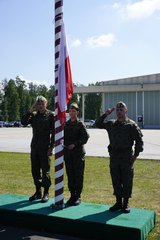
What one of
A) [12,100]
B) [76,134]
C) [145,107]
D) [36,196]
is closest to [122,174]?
[76,134]

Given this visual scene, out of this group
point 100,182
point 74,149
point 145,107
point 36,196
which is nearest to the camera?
point 74,149

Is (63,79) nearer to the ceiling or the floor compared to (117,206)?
nearer to the ceiling

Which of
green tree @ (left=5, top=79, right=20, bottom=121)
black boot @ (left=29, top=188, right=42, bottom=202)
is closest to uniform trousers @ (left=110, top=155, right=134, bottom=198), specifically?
black boot @ (left=29, top=188, right=42, bottom=202)

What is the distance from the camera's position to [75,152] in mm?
7227

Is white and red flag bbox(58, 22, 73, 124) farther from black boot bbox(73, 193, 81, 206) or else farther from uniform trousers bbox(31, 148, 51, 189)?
black boot bbox(73, 193, 81, 206)

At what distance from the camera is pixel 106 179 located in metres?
11.5

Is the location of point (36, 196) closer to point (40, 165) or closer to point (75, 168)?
point (40, 165)

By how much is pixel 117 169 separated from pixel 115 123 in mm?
826

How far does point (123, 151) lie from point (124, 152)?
0.09ft

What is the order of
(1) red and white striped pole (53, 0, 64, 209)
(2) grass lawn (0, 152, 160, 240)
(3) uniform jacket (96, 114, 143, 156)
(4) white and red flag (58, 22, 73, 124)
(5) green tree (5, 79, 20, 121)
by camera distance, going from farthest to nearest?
(5) green tree (5, 79, 20, 121)
(2) grass lawn (0, 152, 160, 240)
(4) white and red flag (58, 22, 73, 124)
(1) red and white striped pole (53, 0, 64, 209)
(3) uniform jacket (96, 114, 143, 156)

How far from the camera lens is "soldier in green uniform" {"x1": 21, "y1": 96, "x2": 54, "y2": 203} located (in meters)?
7.45

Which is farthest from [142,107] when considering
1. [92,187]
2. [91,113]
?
[92,187]

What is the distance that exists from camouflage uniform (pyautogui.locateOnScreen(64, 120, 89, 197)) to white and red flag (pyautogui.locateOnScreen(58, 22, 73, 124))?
0.83ft

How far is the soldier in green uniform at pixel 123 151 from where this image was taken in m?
6.61
